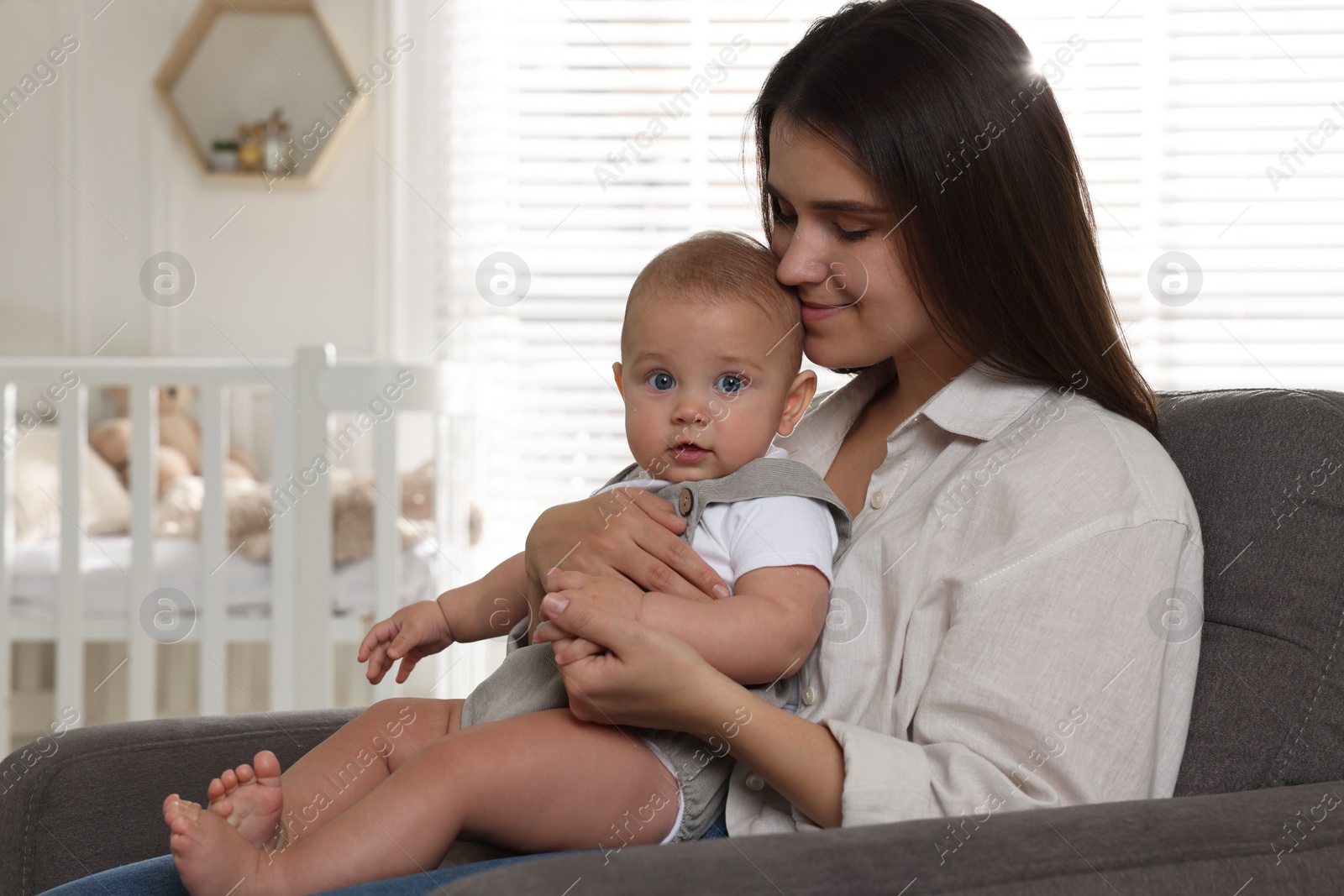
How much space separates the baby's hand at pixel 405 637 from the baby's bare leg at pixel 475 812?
24 cm

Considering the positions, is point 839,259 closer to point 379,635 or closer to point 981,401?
point 981,401

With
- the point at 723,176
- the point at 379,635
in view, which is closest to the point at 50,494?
the point at 723,176

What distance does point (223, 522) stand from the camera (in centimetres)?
248

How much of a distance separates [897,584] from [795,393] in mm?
226

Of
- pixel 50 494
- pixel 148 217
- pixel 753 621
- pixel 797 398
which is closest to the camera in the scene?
pixel 753 621

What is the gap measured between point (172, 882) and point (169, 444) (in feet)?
8.71

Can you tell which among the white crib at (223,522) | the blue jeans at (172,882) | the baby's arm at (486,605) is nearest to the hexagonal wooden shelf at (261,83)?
the white crib at (223,522)

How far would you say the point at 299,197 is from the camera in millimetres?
3775

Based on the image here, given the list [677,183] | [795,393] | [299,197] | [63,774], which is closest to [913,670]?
[795,393]

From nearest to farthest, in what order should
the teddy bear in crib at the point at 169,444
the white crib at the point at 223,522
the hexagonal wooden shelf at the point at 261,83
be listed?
the white crib at the point at 223,522 < the teddy bear in crib at the point at 169,444 < the hexagonal wooden shelf at the point at 261,83

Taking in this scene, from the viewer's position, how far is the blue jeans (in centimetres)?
83

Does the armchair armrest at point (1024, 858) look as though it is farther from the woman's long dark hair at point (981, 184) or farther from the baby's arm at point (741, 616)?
the woman's long dark hair at point (981, 184)

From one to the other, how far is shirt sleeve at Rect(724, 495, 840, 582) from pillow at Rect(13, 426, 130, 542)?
7.21 feet

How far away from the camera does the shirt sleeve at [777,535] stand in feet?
3.20
